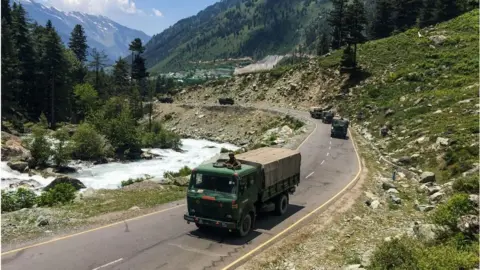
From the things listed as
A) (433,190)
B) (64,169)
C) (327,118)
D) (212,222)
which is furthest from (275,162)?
(327,118)

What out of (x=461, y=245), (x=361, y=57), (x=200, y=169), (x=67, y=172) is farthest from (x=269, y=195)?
(x=361, y=57)

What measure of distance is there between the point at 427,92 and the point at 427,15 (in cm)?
4660

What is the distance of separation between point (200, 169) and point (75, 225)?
235 inches

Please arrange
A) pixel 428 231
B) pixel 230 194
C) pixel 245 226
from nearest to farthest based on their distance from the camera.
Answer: pixel 428 231, pixel 230 194, pixel 245 226

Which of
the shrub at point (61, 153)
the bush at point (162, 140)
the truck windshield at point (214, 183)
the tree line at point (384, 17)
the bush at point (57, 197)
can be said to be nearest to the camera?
the truck windshield at point (214, 183)

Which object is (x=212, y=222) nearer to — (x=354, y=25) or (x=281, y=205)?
(x=281, y=205)

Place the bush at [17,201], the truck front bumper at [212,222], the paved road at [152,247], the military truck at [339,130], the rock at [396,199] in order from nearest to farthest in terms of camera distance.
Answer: the paved road at [152,247], the truck front bumper at [212,222], the bush at [17,201], the rock at [396,199], the military truck at [339,130]

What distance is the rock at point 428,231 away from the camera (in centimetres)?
1538

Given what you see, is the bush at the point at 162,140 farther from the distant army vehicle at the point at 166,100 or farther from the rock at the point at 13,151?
the distant army vehicle at the point at 166,100

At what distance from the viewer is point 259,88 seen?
305 feet

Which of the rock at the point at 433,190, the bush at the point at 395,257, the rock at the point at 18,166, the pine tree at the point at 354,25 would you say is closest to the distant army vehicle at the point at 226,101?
the pine tree at the point at 354,25

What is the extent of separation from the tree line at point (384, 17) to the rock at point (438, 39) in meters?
12.0

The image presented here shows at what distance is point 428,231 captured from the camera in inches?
623

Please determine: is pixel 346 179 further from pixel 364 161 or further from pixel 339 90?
pixel 339 90
